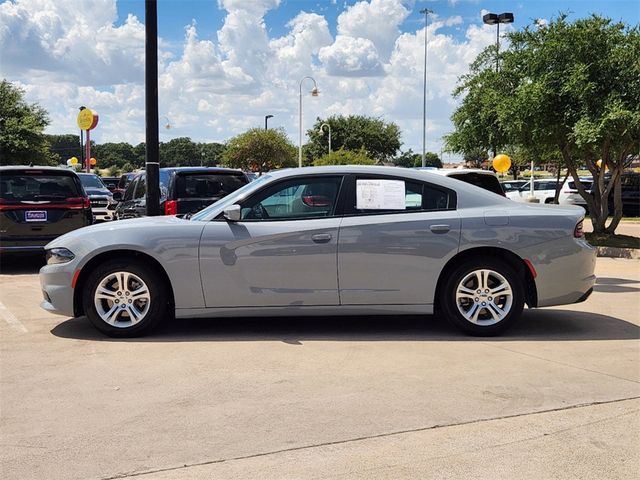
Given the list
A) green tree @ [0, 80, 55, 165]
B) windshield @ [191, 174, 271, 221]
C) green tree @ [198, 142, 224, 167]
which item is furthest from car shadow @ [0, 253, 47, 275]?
green tree @ [198, 142, 224, 167]

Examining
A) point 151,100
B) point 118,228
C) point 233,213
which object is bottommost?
point 118,228

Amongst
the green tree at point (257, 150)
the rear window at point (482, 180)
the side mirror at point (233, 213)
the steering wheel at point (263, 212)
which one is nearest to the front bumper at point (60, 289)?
the side mirror at point (233, 213)

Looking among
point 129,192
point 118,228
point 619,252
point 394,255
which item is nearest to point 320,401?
point 394,255

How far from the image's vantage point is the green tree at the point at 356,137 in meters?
69.1

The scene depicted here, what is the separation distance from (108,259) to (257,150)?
51.0 meters

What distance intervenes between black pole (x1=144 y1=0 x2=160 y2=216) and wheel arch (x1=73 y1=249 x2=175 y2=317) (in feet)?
8.93

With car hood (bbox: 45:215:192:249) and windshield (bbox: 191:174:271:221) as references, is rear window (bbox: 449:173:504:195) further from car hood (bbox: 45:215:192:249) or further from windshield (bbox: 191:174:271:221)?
car hood (bbox: 45:215:192:249)

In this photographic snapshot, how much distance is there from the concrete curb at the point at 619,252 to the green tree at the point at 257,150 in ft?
145

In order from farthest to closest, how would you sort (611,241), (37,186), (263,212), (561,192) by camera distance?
(561,192) → (611,241) → (37,186) → (263,212)

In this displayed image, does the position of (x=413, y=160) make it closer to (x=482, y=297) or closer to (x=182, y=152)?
(x=182, y=152)

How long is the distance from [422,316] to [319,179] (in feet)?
6.55

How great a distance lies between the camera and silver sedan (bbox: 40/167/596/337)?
6176 millimetres

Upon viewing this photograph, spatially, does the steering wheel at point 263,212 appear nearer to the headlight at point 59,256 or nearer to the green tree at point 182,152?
the headlight at point 59,256

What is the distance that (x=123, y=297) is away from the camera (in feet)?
20.5
